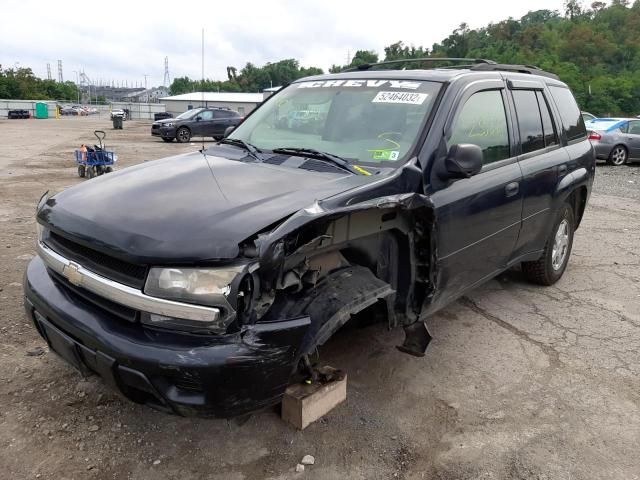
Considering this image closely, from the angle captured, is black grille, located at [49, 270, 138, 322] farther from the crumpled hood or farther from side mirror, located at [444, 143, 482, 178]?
side mirror, located at [444, 143, 482, 178]

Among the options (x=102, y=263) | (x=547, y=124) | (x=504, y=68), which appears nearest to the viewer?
(x=102, y=263)

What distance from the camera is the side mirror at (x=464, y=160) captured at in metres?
2.94

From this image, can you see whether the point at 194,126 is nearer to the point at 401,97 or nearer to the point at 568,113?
the point at 568,113

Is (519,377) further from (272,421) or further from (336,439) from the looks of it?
(272,421)

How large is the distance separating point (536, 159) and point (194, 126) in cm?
2054

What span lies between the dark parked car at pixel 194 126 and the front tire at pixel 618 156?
14485 millimetres

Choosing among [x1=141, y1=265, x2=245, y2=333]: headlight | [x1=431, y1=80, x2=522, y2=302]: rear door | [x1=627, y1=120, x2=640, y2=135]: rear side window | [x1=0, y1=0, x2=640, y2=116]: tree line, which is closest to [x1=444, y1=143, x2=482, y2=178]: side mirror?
[x1=431, y1=80, x2=522, y2=302]: rear door

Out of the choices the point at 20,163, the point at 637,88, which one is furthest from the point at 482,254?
the point at 637,88

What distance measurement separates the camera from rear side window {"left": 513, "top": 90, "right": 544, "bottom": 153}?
159 inches

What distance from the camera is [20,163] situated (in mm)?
13711

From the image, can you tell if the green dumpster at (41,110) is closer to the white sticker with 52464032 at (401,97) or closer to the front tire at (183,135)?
the front tire at (183,135)

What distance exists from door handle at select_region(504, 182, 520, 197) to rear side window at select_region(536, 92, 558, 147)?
821mm

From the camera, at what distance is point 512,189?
12.3 feet

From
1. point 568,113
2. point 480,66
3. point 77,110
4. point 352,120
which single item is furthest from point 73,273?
point 77,110
